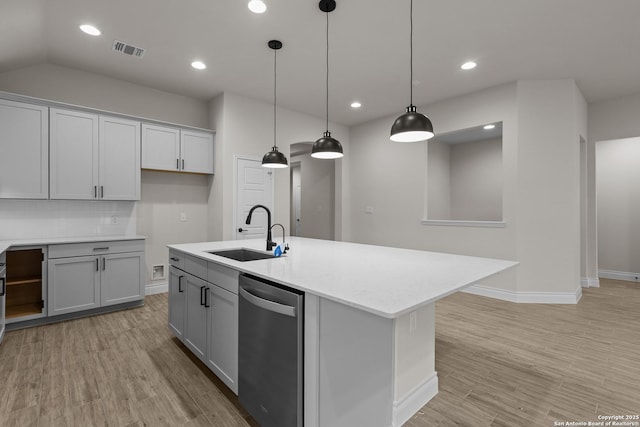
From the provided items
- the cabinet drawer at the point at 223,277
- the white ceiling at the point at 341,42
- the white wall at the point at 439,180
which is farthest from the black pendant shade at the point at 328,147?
the white wall at the point at 439,180

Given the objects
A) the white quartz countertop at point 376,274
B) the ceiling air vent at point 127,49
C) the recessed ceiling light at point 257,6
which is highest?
the ceiling air vent at point 127,49

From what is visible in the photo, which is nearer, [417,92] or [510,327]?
[510,327]

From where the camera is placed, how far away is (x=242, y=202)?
15.3ft

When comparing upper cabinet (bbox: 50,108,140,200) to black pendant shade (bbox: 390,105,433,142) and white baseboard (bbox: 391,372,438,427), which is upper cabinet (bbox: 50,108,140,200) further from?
white baseboard (bbox: 391,372,438,427)

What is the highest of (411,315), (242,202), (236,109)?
(236,109)

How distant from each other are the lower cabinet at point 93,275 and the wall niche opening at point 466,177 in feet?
17.6

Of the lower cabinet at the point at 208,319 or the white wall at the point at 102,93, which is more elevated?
the white wall at the point at 102,93

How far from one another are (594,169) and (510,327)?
346 centimetres

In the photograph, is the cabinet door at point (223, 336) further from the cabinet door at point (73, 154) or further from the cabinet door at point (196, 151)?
the cabinet door at point (196, 151)

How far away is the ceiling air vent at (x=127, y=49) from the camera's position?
323 cm

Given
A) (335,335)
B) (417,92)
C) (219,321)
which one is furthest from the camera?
(417,92)

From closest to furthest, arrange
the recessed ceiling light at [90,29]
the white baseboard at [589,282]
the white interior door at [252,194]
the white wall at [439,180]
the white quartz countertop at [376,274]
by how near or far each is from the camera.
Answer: the white quartz countertop at [376,274], the recessed ceiling light at [90,29], the white interior door at [252,194], the white baseboard at [589,282], the white wall at [439,180]

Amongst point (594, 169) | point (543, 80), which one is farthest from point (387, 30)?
point (594, 169)

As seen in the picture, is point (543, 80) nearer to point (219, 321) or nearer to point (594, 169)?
point (594, 169)
